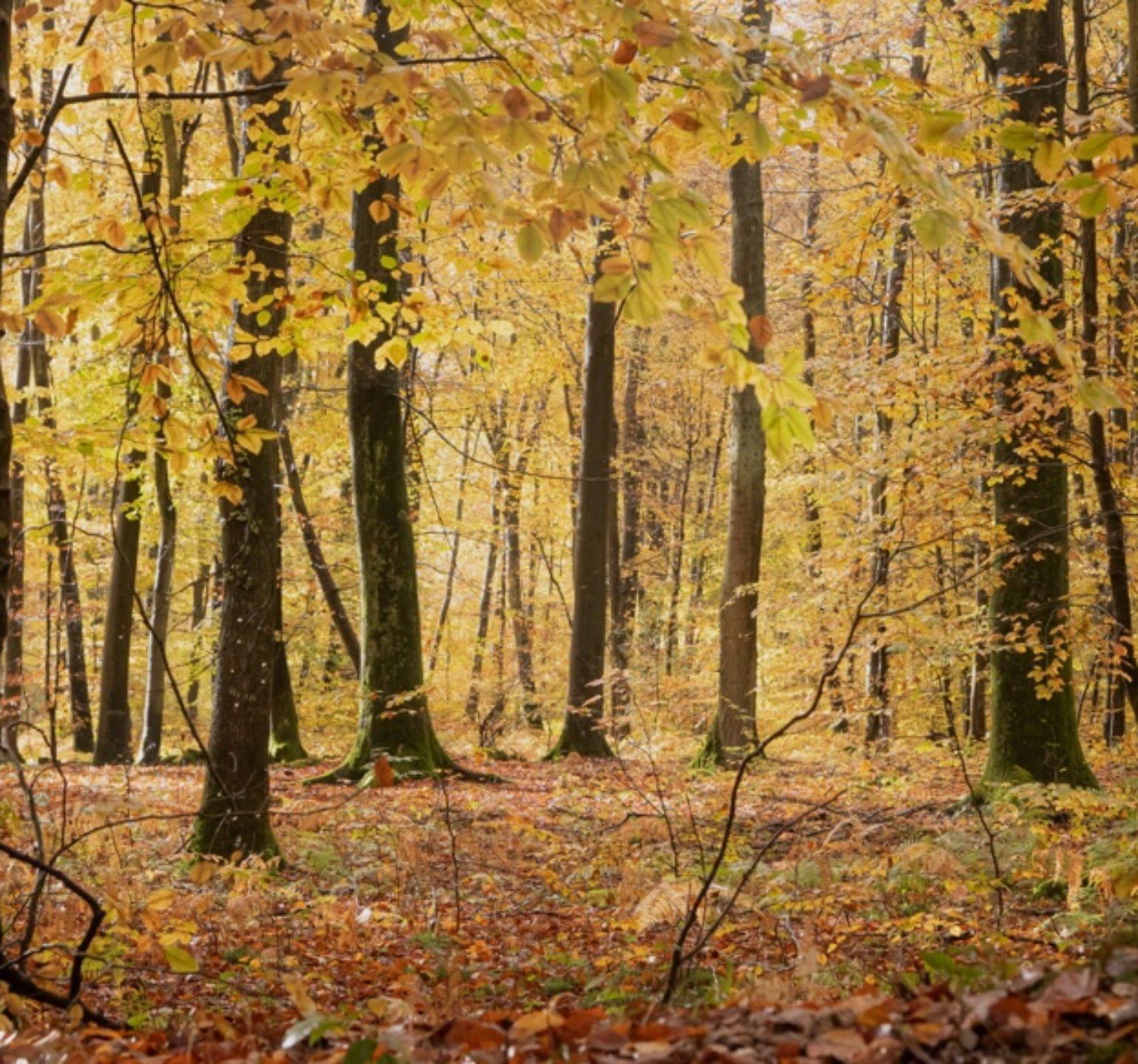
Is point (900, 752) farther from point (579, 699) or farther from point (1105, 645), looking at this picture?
point (1105, 645)

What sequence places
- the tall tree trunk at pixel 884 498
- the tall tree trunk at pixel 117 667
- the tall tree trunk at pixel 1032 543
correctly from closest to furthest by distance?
A: the tall tree trunk at pixel 1032 543, the tall tree trunk at pixel 884 498, the tall tree trunk at pixel 117 667

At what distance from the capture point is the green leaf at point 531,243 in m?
2.88

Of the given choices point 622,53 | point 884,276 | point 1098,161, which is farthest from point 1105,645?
point 884,276

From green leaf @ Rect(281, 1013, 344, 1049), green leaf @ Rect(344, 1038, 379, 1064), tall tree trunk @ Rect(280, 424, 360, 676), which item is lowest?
green leaf @ Rect(281, 1013, 344, 1049)

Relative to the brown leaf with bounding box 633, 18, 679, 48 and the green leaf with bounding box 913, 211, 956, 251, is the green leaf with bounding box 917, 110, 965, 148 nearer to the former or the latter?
the green leaf with bounding box 913, 211, 956, 251

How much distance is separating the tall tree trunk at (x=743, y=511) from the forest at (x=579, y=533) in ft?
0.19

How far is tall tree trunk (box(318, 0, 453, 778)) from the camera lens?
10992 millimetres

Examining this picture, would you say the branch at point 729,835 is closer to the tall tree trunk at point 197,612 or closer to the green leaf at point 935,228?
the green leaf at point 935,228

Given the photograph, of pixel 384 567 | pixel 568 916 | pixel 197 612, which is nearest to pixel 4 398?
pixel 568 916

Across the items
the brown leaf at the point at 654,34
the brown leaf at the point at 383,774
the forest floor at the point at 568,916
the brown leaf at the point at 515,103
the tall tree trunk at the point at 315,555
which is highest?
the brown leaf at the point at 654,34

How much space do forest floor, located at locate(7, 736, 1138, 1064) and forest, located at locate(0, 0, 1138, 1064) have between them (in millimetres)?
36

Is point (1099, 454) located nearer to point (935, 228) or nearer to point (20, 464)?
point (935, 228)

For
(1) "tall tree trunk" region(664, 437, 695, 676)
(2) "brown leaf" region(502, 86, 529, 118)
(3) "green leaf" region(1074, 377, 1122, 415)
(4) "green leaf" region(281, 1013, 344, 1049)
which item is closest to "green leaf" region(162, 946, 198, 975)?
(4) "green leaf" region(281, 1013, 344, 1049)

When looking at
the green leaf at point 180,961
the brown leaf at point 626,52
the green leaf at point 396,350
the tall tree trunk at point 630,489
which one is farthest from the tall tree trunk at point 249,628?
the tall tree trunk at point 630,489
